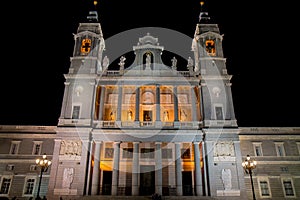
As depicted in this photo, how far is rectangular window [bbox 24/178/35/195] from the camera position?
36.6m

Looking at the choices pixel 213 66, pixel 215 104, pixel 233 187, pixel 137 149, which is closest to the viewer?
pixel 233 187

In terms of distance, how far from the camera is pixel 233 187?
3319 cm

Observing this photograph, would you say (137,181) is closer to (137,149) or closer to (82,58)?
(137,149)

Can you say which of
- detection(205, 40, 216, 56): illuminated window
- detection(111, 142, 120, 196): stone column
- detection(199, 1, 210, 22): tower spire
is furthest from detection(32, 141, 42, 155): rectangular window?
detection(199, 1, 210, 22): tower spire

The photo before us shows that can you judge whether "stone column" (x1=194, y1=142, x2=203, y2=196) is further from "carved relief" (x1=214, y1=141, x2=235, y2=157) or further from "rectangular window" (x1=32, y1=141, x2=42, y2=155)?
"rectangular window" (x1=32, y1=141, x2=42, y2=155)

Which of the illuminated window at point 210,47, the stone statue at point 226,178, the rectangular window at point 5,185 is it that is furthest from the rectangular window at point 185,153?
the rectangular window at point 5,185

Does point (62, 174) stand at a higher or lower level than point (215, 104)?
lower

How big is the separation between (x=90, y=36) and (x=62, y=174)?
69.1 feet

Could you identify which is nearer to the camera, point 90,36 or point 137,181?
point 137,181

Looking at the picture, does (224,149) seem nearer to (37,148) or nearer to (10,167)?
(37,148)

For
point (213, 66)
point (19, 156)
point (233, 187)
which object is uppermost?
point (213, 66)

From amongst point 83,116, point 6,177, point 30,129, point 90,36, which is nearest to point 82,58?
point 90,36

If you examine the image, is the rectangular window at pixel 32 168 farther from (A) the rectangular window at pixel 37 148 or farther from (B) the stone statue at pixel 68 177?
(B) the stone statue at pixel 68 177

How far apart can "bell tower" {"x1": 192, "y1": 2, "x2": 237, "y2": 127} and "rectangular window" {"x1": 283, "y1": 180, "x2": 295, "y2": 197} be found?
10.5 m
